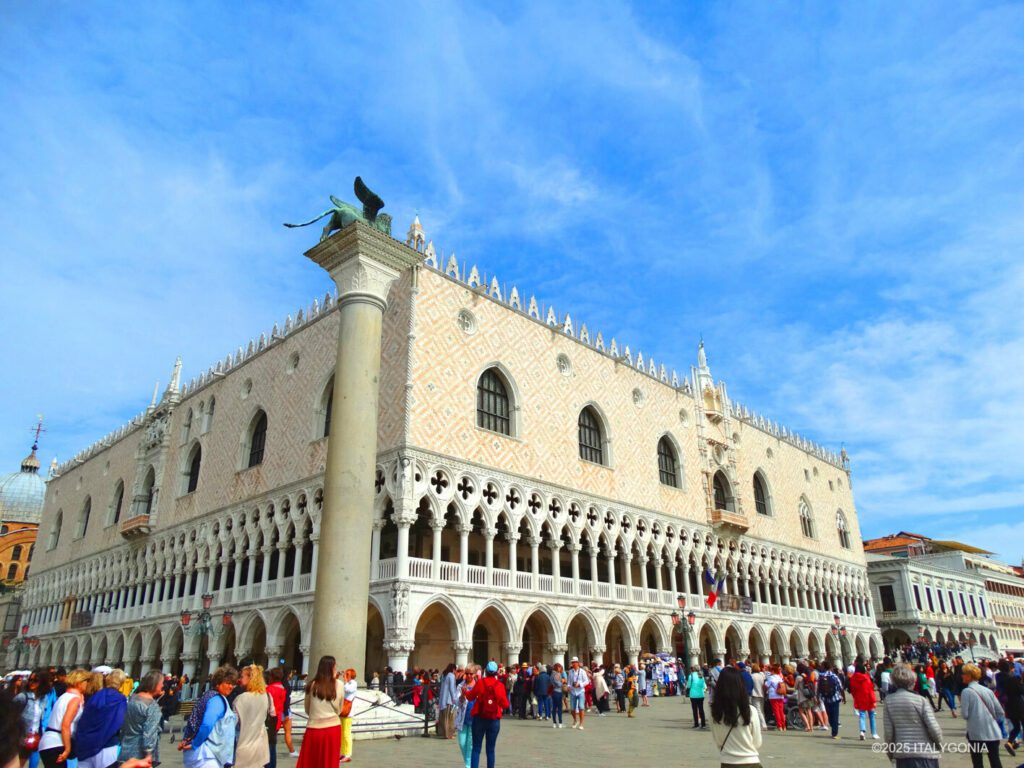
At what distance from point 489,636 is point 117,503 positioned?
69.6ft

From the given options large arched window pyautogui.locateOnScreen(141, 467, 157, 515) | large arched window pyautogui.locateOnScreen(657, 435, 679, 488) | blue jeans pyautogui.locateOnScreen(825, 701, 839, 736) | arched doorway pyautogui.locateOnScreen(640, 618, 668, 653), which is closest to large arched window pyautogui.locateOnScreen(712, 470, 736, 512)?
large arched window pyautogui.locateOnScreen(657, 435, 679, 488)

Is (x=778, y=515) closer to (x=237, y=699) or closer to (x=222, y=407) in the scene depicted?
(x=222, y=407)

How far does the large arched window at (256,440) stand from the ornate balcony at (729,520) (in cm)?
1751

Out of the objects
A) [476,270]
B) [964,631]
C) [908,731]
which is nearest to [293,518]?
[476,270]

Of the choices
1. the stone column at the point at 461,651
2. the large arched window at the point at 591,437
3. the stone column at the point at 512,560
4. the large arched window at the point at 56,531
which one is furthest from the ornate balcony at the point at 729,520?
the large arched window at the point at 56,531

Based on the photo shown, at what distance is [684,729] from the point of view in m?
13.8

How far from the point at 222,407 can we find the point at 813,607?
28028 mm

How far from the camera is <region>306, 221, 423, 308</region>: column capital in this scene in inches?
570

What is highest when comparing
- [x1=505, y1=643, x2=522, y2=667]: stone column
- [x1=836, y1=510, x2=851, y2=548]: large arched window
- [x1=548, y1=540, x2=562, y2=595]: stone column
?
[x1=836, y1=510, x2=851, y2=548]: large arched window

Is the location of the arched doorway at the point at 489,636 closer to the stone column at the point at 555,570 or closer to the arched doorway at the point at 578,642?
the stone column at the point at 555,570

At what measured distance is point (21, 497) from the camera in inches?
2675

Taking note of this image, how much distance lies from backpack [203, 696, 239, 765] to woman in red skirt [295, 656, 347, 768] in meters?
0.86

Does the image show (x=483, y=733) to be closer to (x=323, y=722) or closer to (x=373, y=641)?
(x=323, y=722)

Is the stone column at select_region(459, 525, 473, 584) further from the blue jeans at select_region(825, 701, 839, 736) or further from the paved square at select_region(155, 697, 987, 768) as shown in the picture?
the blue jeans at select_region(825, 701, 839, 736)
